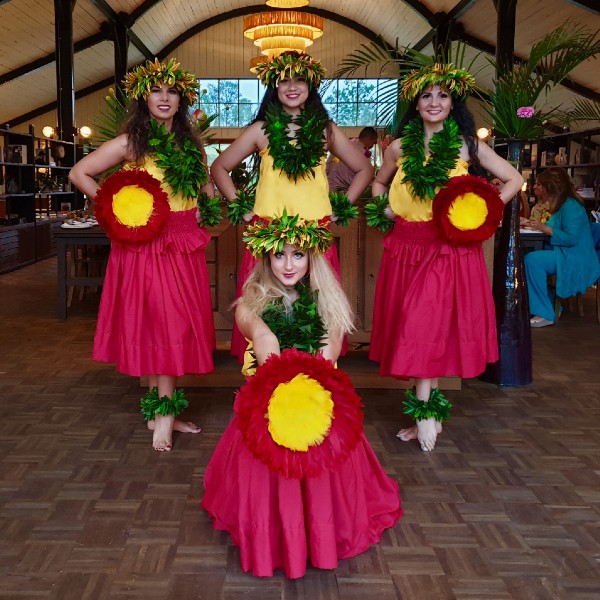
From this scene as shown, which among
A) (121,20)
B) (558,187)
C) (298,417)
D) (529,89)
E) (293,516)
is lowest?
(293,516)

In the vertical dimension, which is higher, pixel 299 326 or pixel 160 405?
pixel 299 326

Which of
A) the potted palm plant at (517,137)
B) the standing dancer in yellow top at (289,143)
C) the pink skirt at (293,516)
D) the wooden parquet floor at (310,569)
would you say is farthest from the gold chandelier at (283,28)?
the pink skirt at (293,516)

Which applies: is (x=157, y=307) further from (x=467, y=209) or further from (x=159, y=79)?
(x=467, y=209)

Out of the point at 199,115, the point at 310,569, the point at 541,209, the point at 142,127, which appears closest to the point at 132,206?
the point at 142,127

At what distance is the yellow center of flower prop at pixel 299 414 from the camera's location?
1927 millimetres

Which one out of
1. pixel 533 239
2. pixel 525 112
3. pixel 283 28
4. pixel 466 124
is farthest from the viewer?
pixel 283 28

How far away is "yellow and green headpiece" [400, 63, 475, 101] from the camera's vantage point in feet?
9.37

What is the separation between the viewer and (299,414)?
6.33 ft

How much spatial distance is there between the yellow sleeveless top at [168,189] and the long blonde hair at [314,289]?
0.69 metres

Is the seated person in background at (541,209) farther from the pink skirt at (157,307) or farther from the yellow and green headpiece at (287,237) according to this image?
the yellow and green headpiece at (287,237)

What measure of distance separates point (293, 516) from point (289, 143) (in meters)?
1.53

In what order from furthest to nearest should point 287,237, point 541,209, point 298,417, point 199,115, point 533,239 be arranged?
point 541,209 < point 533,239 < point 199,115 < point 287,237 < point 298,417

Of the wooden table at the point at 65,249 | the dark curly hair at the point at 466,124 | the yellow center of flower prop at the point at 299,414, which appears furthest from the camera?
the wooden table at the point at 65,249

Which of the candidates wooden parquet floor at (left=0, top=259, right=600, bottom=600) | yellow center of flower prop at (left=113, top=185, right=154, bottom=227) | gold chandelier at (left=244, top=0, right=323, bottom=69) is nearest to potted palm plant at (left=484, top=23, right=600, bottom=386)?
wooden parquet floor at (left=0, top=259, right=600, bottom=600)
